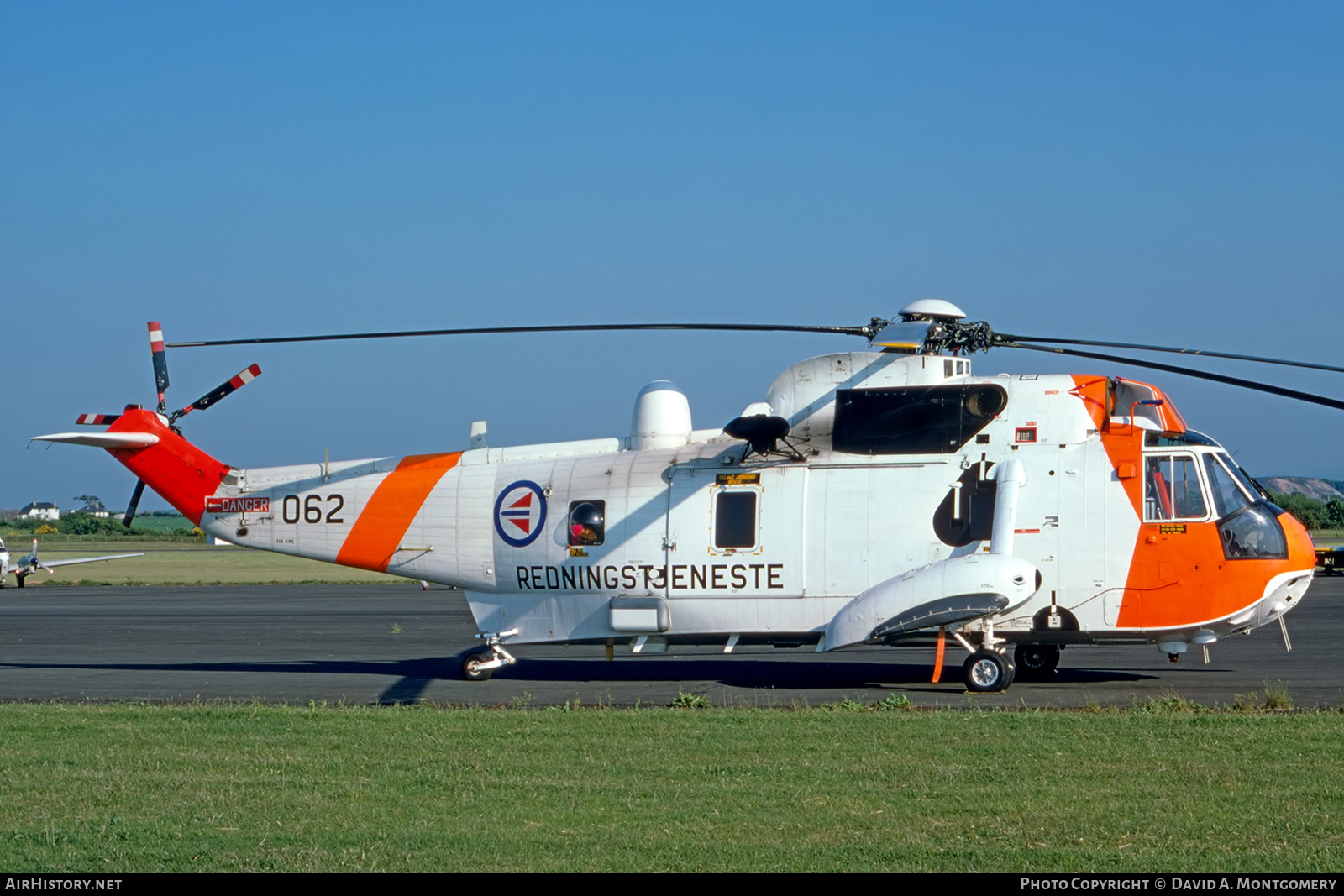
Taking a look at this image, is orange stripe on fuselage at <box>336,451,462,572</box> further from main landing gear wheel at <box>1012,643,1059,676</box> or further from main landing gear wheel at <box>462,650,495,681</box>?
main landing gear wheel at <box>1012,643,1059,676</box>

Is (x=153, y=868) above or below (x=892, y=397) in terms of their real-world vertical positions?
below

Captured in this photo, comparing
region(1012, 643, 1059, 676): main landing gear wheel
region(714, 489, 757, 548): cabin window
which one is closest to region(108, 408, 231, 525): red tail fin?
region(714, 489, 757, 548): cabin window

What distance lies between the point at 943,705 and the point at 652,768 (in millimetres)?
5278

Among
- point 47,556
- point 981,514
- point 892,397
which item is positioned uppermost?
point 892,397

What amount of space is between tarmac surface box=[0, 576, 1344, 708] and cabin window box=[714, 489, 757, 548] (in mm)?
1897

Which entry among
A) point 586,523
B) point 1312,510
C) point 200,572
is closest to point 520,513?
point 586,523

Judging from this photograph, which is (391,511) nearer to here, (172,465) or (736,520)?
(172,465)

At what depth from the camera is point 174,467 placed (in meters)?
19.3

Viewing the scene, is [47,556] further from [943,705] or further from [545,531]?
[943,705]

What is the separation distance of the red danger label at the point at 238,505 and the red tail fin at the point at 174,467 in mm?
128

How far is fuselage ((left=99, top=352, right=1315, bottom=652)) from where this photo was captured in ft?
50.2

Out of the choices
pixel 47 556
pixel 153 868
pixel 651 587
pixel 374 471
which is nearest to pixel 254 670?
pixel 374 471
